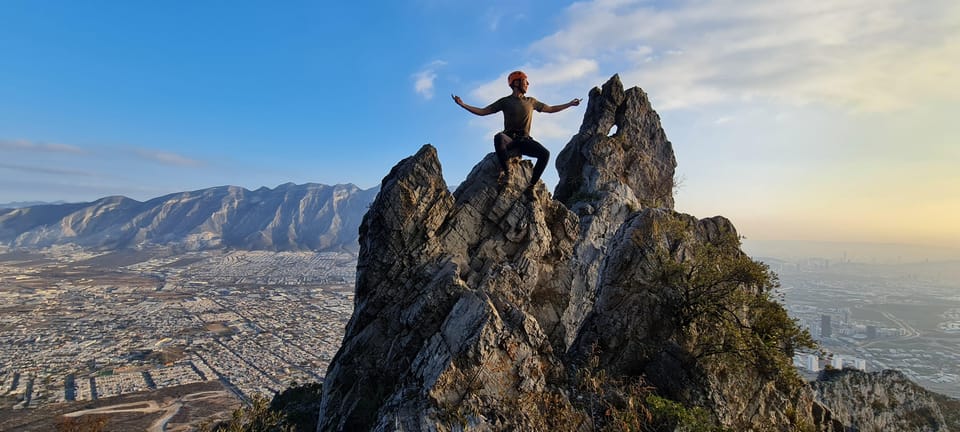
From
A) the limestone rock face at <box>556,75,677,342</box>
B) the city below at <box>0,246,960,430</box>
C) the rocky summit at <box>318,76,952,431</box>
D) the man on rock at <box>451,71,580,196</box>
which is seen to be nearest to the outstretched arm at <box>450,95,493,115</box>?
the man on rock at <box>451,71,580,196</box>

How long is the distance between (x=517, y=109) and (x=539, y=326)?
251 inches

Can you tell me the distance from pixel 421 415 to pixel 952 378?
78.4 metres

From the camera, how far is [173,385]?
222 ft

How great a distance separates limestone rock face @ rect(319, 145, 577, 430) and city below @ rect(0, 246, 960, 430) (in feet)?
26.4

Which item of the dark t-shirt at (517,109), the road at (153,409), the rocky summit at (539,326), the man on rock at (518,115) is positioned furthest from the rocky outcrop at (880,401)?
the road at (153,409)

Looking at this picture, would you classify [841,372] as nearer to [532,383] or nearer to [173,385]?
[532,383]

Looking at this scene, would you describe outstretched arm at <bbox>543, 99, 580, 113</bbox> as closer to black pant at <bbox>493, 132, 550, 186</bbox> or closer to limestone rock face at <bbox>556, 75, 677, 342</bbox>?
Result: black pant at <bbox>493, 132, 550, 186</bbox>

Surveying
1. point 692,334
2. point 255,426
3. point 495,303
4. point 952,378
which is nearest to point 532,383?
point 495,303

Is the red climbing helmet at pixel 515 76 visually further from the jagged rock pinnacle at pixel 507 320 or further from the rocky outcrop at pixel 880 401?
the rocky outcrop at pixel 880 401

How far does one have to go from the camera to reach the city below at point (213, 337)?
6059 centimetres

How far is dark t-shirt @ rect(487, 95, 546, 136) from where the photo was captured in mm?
12719

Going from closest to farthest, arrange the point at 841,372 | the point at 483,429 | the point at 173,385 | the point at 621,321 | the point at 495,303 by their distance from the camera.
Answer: the point at 483,429 → the point at 495,303 → the point at 621,321 → the point at 841,372 → the point at 173,385

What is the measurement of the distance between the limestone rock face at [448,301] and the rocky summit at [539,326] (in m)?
0.04

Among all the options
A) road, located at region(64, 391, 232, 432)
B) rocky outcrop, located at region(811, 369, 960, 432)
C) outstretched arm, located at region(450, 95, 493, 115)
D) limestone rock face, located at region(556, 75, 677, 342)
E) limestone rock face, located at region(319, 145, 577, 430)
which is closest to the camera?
limestone rock face, located at region(319, 145, 577, 430)
